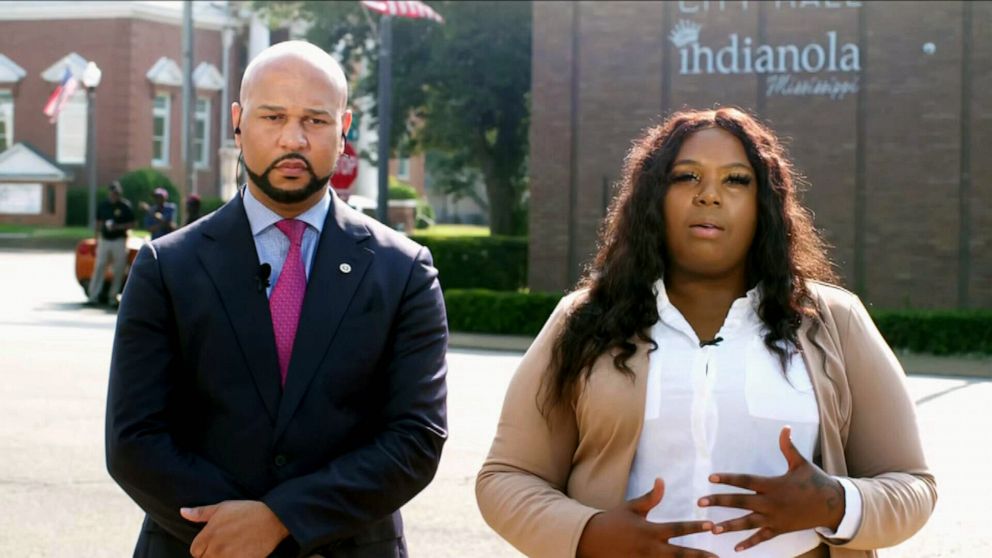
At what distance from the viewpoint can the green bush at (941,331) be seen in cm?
1730

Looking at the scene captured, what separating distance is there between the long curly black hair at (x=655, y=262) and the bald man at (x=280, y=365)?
0.32 metres

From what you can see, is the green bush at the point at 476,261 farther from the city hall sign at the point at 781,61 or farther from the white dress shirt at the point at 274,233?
the white dress shirt at the point at 274,233

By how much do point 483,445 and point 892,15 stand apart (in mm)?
12945

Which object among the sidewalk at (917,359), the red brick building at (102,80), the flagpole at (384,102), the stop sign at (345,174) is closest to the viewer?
the sidewalk at (917,359)

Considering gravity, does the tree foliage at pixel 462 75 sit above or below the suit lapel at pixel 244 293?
above

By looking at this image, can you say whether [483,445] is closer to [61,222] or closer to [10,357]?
[10,357]

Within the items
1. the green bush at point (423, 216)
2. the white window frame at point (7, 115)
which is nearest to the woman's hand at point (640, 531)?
the white window frame at point (7, 115)

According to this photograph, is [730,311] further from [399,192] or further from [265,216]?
[399,192]

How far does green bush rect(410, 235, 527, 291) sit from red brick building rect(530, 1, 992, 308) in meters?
1.71

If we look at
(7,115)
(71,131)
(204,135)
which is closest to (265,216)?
(71,131)

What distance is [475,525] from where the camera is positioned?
7375mm

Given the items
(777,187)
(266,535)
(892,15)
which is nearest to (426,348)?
(266,535)

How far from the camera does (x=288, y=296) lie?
301cm

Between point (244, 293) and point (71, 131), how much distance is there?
151 feet
